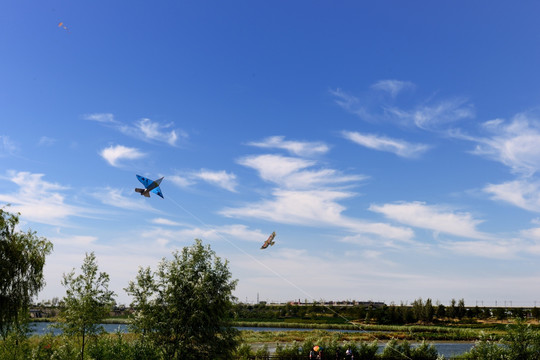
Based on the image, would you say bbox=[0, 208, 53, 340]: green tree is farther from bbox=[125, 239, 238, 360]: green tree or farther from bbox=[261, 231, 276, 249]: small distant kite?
bbox=[261, 231, 276, 249]: small distant kite

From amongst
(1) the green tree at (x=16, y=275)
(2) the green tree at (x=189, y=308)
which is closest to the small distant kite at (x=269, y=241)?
(2) the green tree at (x=189, y=308)

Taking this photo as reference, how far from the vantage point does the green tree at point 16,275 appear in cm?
3030

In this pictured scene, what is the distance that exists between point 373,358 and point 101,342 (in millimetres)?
26570

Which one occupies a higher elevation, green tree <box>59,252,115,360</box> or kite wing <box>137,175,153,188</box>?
kite wing <box>137,175,153,188</box>

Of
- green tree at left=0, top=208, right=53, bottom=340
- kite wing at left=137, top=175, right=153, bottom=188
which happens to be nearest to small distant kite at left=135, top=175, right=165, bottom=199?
kite wing at left=137, top=175, right=153, bottom=188

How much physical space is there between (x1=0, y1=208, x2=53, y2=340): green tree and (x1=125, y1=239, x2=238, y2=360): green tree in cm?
673

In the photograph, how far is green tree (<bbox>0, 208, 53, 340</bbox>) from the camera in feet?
99.4

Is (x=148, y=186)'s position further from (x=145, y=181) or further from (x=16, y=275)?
(x=16, y=275)

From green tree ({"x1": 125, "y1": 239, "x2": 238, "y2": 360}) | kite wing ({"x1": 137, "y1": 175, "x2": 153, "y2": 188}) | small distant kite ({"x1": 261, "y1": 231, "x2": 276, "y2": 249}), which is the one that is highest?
kite wing ({"x1": 137, "y1": 175, "x2": 153, "y2": 188})

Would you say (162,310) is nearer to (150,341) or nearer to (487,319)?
(150,341)

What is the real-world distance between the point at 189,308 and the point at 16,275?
11689 mm

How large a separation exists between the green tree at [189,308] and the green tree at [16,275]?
6.73 meters

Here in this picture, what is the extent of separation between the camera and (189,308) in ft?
100

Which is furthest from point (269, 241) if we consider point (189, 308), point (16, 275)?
point (16, 275)
